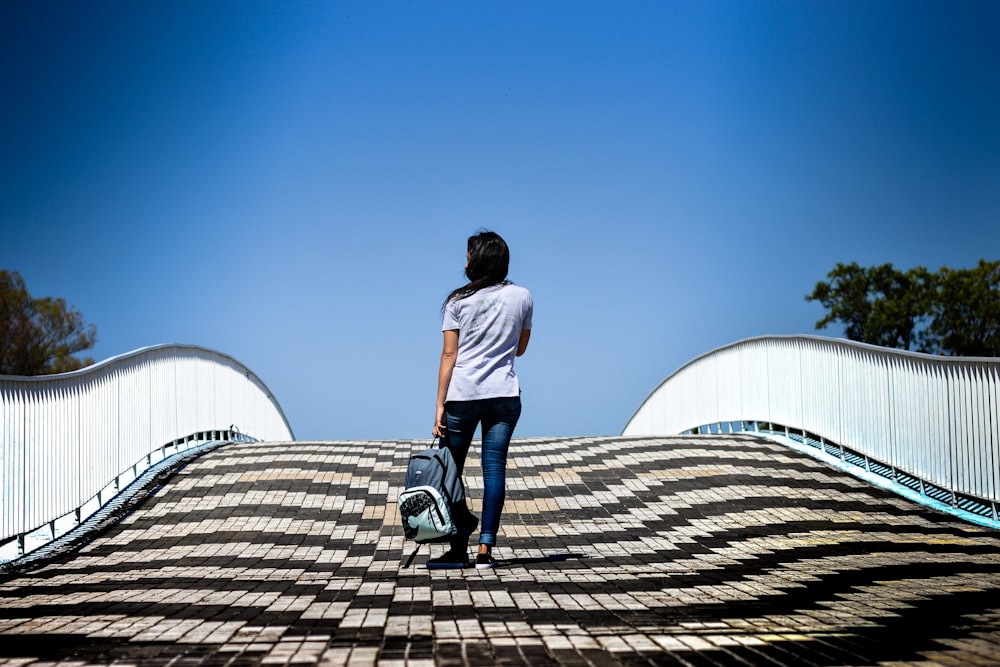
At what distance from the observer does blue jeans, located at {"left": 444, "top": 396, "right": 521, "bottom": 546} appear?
622 cm

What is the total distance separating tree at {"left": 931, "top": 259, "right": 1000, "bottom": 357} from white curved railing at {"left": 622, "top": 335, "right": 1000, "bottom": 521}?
43001mm

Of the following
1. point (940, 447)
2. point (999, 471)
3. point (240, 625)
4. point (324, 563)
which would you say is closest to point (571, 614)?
point (240, 625)

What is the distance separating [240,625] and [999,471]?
5.85 meters

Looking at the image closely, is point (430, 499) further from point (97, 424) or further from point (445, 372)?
point (97, 424)

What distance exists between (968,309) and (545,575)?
53734 millimetres

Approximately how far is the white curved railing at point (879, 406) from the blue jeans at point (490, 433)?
3883mm

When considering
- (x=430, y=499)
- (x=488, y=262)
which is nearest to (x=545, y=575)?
(x=430, y=499)

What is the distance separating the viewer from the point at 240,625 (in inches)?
172

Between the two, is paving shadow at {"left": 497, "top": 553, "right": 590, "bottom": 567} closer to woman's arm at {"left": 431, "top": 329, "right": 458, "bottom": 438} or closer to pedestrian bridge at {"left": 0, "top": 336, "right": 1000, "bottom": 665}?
pedestrian bridge at {"left": 0, "top": 336, "right": 1000, "bottom": 665}

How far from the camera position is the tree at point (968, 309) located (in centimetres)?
5319

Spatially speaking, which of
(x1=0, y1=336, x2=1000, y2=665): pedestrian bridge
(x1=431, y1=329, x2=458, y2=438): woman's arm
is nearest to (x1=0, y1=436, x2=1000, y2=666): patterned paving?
(x1=0, y1=336, x2=1000, y2=665): pedestrian bridge

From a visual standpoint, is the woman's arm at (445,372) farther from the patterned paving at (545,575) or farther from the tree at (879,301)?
the tree at (879,301)

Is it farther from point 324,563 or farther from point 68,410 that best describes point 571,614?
point 68,410

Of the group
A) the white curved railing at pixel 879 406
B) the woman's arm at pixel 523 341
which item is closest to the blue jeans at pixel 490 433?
the woman's arm at pixel 523 341
